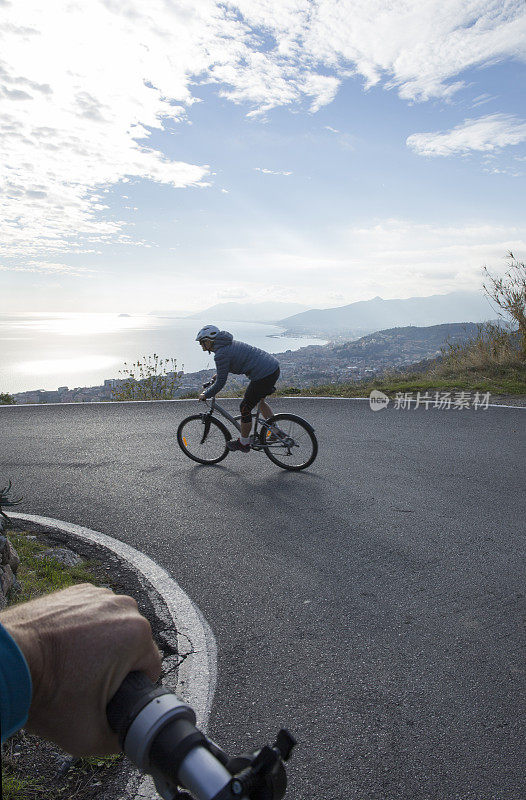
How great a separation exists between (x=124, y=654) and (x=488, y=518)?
5475mm

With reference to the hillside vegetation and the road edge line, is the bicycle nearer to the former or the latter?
the road edge line

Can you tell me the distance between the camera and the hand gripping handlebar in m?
0.78

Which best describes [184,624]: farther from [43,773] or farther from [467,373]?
[467,373]

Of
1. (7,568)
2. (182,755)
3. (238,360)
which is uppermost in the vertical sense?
(238,360)

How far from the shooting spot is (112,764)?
8.76 ft

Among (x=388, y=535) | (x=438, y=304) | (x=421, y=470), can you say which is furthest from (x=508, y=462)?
(x=438, y=304)

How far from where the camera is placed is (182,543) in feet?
17.3

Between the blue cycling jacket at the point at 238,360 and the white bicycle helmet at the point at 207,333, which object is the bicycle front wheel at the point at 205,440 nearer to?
the blue cycling jacket at the point at 238,360

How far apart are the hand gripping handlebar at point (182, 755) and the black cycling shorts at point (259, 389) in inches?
263

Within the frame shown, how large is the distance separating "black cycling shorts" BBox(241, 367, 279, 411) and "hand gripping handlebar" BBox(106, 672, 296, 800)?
669 centimetres

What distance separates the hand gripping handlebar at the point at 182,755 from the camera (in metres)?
0.78

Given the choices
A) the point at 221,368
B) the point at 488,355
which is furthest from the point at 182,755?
the point at 488,355

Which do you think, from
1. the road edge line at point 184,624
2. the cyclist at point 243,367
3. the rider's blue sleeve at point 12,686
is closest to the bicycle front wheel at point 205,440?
the cyclist at point 243,367

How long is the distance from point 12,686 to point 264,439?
6.95m
